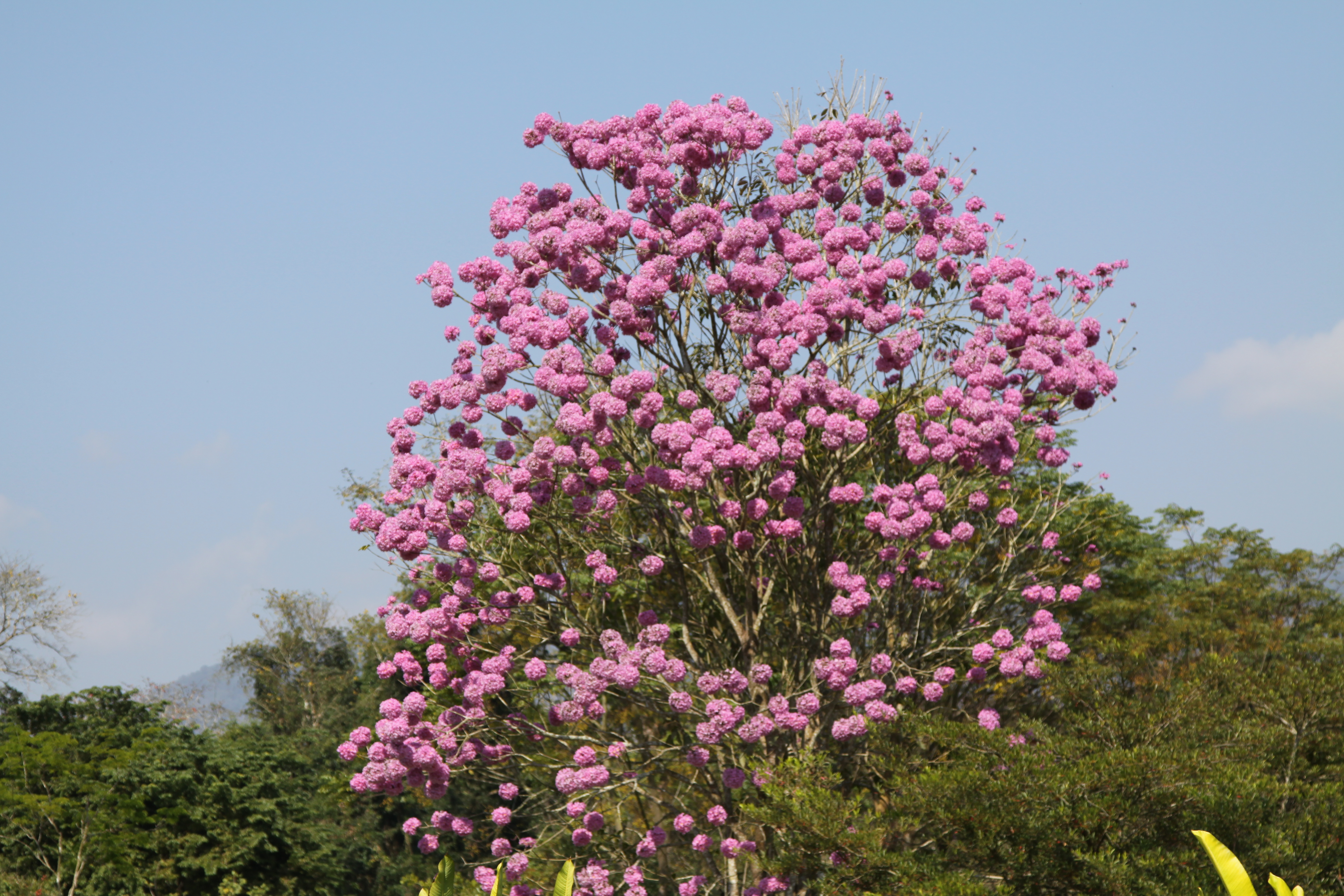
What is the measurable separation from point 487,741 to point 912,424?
17.1ft

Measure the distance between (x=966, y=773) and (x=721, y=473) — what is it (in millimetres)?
3347

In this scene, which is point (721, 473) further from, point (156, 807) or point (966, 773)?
point (156, 807)

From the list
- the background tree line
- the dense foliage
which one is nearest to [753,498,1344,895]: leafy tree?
the background tree line

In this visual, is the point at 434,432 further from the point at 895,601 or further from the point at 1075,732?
the point at 1075,732

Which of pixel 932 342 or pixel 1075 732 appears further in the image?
pixel 932 342

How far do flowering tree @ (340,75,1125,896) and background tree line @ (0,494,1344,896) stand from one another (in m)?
0.90

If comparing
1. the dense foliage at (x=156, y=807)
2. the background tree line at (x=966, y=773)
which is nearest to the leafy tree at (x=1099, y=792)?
the background tree line at (x=966, y=773)

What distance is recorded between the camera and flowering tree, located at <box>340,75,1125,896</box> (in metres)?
10.3

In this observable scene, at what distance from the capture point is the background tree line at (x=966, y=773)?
9008 millimetres

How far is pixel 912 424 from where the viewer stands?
10.8m

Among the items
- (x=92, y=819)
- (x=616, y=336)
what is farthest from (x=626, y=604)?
(x=92, y=819)

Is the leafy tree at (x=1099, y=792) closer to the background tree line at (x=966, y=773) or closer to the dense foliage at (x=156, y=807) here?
the background tree line at (x=966, y=773)

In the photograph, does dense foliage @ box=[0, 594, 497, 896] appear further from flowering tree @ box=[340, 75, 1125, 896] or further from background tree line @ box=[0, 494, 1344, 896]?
flowering tree @ box=[340, 75, 1125, 896]

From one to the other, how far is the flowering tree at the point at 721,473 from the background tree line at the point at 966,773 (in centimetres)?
90
